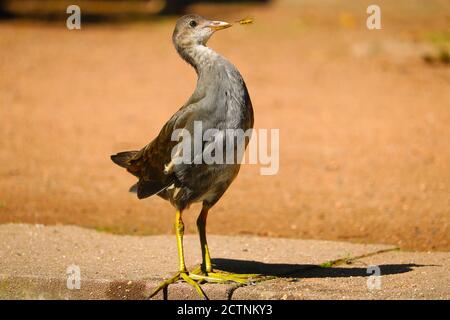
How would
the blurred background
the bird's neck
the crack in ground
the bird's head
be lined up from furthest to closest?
1. the blurred background
2. the bird's head
3. the bird's neck
4. the crack in ground

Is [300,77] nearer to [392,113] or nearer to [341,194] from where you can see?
[392,113]

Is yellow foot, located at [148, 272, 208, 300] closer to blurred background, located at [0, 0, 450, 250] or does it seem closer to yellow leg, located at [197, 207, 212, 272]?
yellow leg, located at [197, 207, 212, 272]

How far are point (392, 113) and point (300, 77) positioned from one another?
2533mm

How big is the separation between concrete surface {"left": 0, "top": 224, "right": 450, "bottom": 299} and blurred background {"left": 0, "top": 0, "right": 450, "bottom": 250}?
0.70 metres

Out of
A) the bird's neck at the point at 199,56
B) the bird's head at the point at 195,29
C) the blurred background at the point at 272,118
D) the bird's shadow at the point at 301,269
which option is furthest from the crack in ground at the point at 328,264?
the bird's head at the point at 195,29

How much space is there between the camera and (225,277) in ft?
18.5

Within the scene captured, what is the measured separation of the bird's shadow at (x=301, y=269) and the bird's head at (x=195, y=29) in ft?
5.29

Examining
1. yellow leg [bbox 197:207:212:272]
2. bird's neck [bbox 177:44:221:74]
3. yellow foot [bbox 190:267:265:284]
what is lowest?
yellow foot [bbox 190:267:265:284]

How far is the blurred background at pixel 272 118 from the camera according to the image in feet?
26.8

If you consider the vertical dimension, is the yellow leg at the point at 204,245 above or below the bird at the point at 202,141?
below

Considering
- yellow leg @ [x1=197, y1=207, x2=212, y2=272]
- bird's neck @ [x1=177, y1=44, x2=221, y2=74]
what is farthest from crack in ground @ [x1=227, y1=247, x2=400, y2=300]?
bird's neck @ [x1=177, y1=44, x2=221, y2=74]

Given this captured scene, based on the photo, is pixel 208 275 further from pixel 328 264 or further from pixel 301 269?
pixel 328 264

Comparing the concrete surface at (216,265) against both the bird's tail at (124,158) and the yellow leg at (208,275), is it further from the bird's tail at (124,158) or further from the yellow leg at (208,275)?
the bird's tail at (124,158)

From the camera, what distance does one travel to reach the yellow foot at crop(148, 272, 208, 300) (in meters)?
5.46
